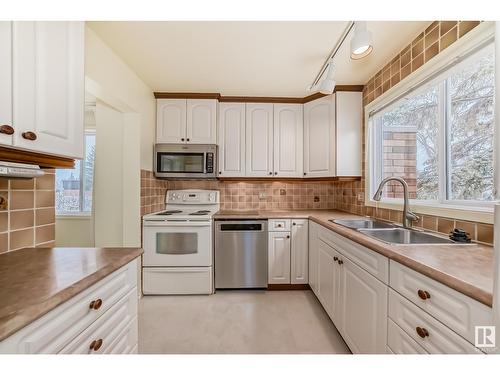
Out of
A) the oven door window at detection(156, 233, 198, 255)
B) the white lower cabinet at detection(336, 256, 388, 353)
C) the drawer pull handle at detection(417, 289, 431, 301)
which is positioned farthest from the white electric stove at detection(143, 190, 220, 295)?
the drawer pull handle at detection(417, 289, 431, 301)

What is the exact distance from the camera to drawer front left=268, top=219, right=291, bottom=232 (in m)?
2.51

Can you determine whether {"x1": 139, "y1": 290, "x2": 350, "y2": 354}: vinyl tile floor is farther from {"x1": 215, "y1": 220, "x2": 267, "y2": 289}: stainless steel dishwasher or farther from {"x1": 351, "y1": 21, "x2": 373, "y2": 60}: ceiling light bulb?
{"x1": 351, "y1": 21, "x2": 373, "y2": 60}: ceiling light bulb

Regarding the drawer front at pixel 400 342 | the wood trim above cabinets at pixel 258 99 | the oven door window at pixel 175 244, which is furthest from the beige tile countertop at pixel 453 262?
the wood trim above cabinets at pixel 258 99

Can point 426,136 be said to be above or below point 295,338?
above

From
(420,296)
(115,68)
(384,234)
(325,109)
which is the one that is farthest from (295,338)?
(115,68)

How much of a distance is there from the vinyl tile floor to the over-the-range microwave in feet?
4.45

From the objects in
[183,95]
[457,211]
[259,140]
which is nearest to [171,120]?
[183,95]

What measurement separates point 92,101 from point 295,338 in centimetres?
351

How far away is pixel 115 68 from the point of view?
1.90 meters

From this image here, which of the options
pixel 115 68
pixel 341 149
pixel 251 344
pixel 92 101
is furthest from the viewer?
pixel 92 101

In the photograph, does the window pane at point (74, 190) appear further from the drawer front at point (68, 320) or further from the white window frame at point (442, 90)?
the white window frame at point (442, 90)

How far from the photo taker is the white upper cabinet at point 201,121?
2721mm

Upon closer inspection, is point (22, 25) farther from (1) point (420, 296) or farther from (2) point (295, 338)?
(2) point (295, 338)

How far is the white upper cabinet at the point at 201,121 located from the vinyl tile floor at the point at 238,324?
178 centimetres
